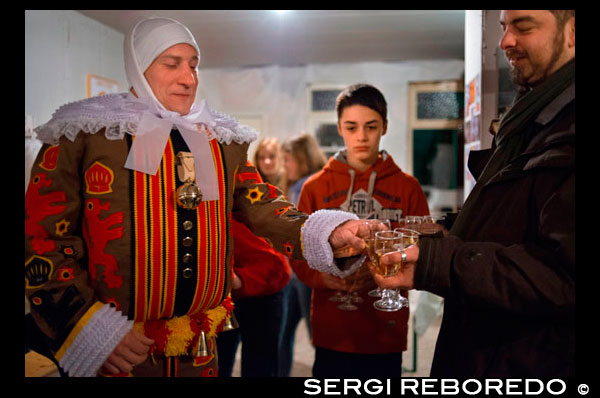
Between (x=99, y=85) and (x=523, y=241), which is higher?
(x=99, y=85)

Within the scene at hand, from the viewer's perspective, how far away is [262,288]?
193cm

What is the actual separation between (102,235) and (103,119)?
1.02 ft

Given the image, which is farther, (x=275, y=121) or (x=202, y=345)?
(x=275, y=121)

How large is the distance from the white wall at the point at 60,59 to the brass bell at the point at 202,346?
217 centimetres

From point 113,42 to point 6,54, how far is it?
2435 mm

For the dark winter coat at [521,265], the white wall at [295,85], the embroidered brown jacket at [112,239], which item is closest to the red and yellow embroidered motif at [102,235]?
the embroidered brown jacket at [112,239]

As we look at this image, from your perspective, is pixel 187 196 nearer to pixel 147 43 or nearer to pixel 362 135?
pixel 147 43

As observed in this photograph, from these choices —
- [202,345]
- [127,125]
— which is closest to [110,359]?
[202,345]

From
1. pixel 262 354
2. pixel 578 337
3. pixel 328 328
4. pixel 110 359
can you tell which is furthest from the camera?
pixel 262 354

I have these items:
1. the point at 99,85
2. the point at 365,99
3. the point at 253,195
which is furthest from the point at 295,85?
the point at 253,195

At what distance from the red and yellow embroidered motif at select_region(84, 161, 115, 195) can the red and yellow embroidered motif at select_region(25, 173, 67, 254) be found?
70 mm

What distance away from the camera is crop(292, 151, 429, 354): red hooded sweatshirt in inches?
73.4

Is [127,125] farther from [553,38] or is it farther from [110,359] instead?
[553,38]

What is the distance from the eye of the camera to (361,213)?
187 centimetres
